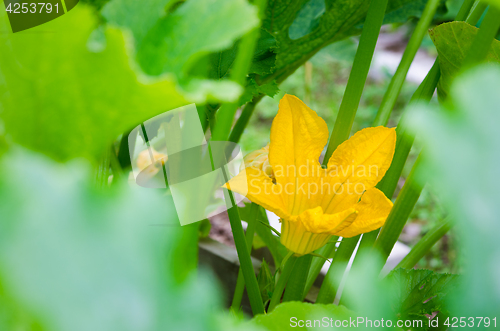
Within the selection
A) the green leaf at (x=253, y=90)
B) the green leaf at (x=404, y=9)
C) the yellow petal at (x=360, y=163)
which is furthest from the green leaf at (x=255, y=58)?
the green leaf at (x=404, y=9)

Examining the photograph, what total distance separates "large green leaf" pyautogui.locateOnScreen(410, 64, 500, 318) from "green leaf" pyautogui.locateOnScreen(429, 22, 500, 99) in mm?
223

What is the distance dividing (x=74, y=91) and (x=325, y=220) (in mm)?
150

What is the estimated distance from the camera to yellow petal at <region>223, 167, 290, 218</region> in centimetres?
25

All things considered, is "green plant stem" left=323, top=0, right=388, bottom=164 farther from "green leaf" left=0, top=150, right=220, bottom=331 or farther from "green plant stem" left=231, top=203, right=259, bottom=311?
"green leaf" left=0, top=150, right=220, bottom=331

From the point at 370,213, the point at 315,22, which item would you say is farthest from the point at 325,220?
the point at 315,22

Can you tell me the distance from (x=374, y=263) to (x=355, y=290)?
0.06ft

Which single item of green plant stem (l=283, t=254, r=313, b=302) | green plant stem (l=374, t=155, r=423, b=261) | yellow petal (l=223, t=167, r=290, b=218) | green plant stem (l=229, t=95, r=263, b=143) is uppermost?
yellow petal (l=223, t=167, r=290, b=218)

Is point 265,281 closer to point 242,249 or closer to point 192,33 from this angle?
point 242,249

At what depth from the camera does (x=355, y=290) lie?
0.41 ft

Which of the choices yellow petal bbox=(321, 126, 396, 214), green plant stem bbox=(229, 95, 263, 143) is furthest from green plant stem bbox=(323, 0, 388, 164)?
green plant stem bbox=(229, 95, 263, 143)

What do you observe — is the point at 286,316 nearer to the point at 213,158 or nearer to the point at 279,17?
the point at 213,158

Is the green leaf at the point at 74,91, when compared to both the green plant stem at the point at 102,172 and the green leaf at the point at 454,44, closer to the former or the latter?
the green plant stem at the point at 102,172

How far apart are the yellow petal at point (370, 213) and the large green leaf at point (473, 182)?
0.42 ft

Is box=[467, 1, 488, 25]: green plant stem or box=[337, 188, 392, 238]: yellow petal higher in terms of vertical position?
box=[467, 1, 488, 25]: green plant stem
